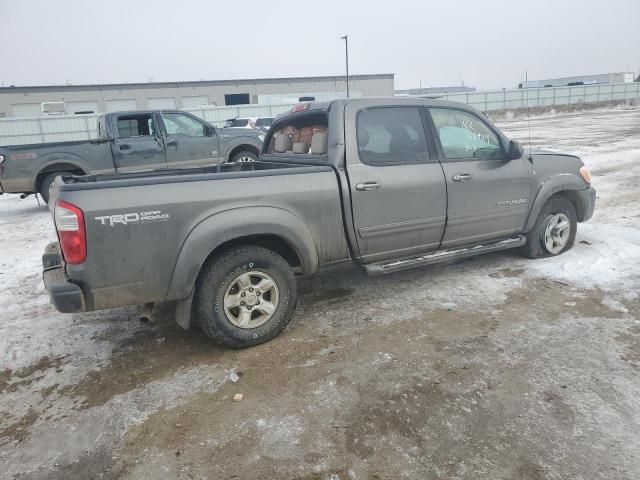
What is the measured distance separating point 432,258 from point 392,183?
850 mm

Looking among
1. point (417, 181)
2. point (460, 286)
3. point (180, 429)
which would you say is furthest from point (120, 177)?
point (460, 286)

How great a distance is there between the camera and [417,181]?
4.23m

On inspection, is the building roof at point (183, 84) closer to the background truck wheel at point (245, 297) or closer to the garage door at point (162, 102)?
the garage door at point (162, 102)

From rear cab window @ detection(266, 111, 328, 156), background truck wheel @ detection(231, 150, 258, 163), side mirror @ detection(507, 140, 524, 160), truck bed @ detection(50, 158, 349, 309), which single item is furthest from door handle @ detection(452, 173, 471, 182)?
background truck wheel @ detection(231, 150, 258, 163)

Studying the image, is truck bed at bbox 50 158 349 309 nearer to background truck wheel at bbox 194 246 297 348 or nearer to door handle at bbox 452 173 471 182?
background truck wheel at bbox 194 246 297 348

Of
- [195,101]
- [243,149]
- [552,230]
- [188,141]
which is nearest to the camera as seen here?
[552,230]

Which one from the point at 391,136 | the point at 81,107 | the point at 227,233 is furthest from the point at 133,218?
the point at 81,107

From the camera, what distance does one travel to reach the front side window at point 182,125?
1003 cm

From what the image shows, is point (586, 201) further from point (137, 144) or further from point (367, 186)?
point (137, 144)

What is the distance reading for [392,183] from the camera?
13.5 ft

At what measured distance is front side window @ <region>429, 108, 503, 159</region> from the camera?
4.53m

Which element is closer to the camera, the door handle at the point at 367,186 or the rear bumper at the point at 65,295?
the rear bumper at the point at 65,295

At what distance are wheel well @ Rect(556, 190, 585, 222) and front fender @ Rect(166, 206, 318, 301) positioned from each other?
338cm

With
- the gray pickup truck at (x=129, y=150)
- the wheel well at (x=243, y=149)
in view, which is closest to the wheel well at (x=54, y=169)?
the gray pickup truck at (x=129, y=150)
